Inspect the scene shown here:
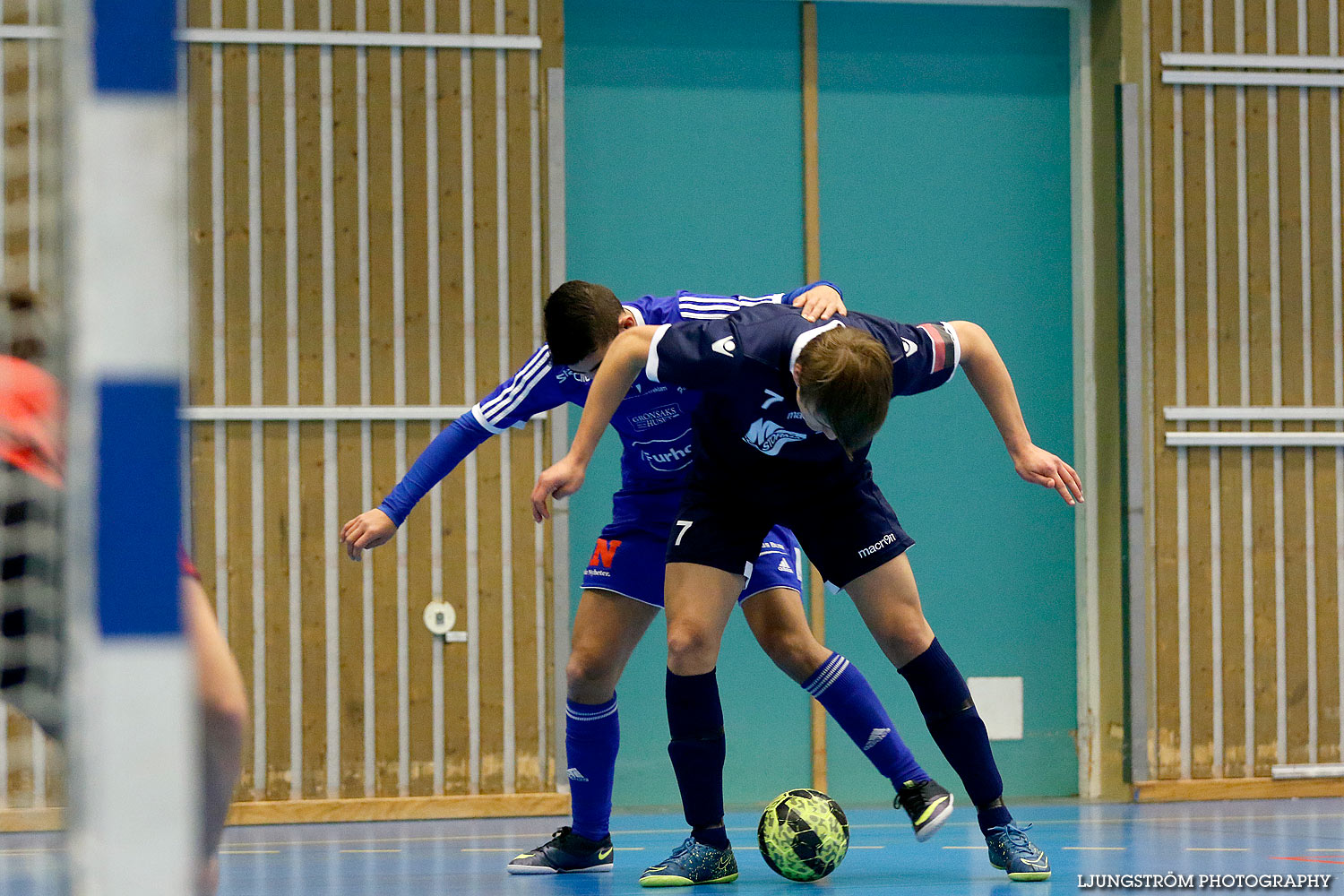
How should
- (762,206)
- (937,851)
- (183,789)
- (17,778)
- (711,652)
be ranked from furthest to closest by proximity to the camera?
(762,206) < (17,778) < (937,851) < (711,652) < (183,789)

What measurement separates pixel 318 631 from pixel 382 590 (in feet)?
1.24

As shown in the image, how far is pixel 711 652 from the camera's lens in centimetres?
421

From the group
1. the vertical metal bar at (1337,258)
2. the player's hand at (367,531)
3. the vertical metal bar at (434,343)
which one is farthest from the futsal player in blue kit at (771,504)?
the vertical metal bar at (1337,258)

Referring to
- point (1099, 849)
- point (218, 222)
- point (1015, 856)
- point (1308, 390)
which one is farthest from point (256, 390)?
point (1308, 390)

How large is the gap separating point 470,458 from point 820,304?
11.8 ft

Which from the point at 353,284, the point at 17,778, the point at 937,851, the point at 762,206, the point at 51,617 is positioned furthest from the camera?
the point at 762,206

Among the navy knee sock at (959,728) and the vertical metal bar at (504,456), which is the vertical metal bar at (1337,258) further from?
the navy knee sock at (959,728)

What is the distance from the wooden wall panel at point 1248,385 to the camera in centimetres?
781

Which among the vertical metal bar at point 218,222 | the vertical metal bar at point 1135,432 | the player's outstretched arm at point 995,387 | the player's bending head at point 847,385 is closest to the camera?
the player's bending head at point 847,385

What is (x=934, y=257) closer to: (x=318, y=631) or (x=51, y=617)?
(x=318, y=631)

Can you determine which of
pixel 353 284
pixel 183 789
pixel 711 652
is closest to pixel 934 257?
pixel 353 284

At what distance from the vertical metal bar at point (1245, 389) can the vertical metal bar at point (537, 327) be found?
377 cm

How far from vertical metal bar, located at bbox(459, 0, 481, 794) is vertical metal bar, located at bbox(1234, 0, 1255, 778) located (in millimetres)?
4104

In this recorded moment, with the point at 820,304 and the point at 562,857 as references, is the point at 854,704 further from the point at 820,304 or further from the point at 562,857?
the point at 820,304
